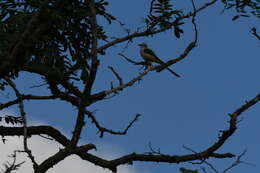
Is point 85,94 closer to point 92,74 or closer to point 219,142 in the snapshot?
point 92,74

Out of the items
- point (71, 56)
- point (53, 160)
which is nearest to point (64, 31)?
point (71, 56)

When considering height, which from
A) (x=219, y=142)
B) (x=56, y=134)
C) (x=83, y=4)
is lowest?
(x=219, y=142)

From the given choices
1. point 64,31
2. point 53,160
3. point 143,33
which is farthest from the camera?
point 64,31

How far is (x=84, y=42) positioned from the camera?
12.9 meters

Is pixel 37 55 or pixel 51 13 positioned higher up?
pixel 37 55

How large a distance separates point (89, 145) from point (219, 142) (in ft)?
7.82

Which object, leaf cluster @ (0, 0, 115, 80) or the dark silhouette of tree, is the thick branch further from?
leaf cluster @ (0, 0, 115, 80)

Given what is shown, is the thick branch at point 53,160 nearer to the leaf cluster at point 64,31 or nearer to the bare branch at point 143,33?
the bare branch at point 143,33

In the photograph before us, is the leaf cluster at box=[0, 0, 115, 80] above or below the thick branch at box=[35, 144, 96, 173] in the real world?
above

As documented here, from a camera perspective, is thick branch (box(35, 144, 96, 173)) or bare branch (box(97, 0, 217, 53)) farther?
bare branch (box(97, 0, 217, 53))

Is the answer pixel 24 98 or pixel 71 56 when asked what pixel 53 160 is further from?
pixel 71 56

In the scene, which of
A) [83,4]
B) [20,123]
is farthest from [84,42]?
[20,123]

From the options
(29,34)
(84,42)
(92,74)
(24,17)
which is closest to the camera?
(92,74)

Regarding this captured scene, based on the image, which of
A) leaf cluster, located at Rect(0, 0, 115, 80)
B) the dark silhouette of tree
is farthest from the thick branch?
leaf cluster, located at Rect(0, 0, 115, 80)
